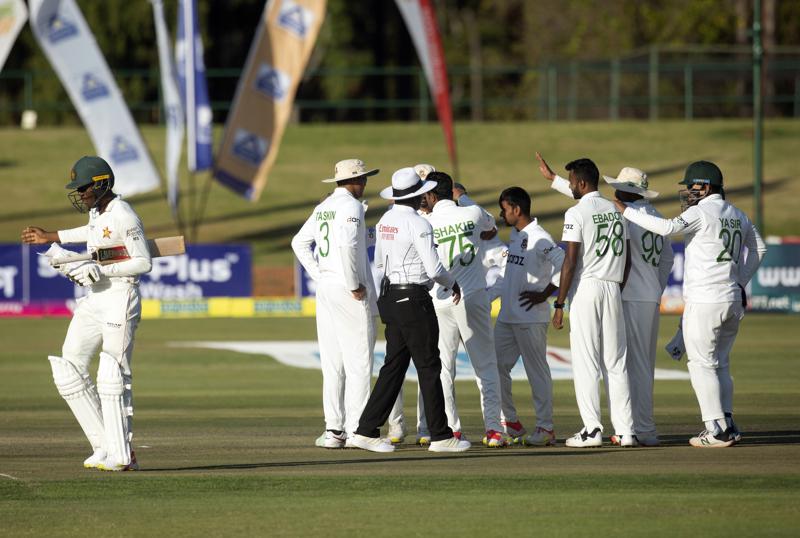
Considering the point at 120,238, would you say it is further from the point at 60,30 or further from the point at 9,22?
the point at 9,22

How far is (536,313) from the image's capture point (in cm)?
1151

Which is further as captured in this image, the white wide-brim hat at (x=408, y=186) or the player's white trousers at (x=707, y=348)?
the player's white trousers at (x=707, y=348)

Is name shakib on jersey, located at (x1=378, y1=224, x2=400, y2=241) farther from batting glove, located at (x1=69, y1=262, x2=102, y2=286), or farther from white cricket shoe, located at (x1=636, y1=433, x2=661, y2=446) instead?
white cricket shoe, located at (x1=636, y1=433, x2=661, y2=446)

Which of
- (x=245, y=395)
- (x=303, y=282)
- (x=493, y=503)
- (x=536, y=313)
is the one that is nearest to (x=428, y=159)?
(x=303, y=282)

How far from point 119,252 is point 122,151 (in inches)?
836

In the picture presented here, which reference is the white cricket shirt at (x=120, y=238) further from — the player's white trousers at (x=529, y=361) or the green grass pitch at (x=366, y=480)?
the player's white trousers at (x=529, y=361)

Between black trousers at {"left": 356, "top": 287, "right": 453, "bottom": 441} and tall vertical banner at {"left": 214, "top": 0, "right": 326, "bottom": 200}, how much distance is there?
1908 centimetres

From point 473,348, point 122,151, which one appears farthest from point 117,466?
point 122,151

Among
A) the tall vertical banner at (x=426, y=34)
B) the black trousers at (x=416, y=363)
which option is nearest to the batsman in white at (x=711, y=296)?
the black trousers at (x=416, y=363)

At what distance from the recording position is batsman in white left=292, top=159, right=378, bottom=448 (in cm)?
1097

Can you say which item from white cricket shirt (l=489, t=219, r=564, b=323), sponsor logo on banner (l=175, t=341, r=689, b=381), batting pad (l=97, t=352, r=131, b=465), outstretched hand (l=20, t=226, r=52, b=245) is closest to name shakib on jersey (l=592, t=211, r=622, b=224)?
white cricket shirt (l=489, t=219, r=564, b=323)

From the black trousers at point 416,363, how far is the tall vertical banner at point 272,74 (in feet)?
62.6

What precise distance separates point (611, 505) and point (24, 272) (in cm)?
2084

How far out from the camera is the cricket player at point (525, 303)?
37.6ft
